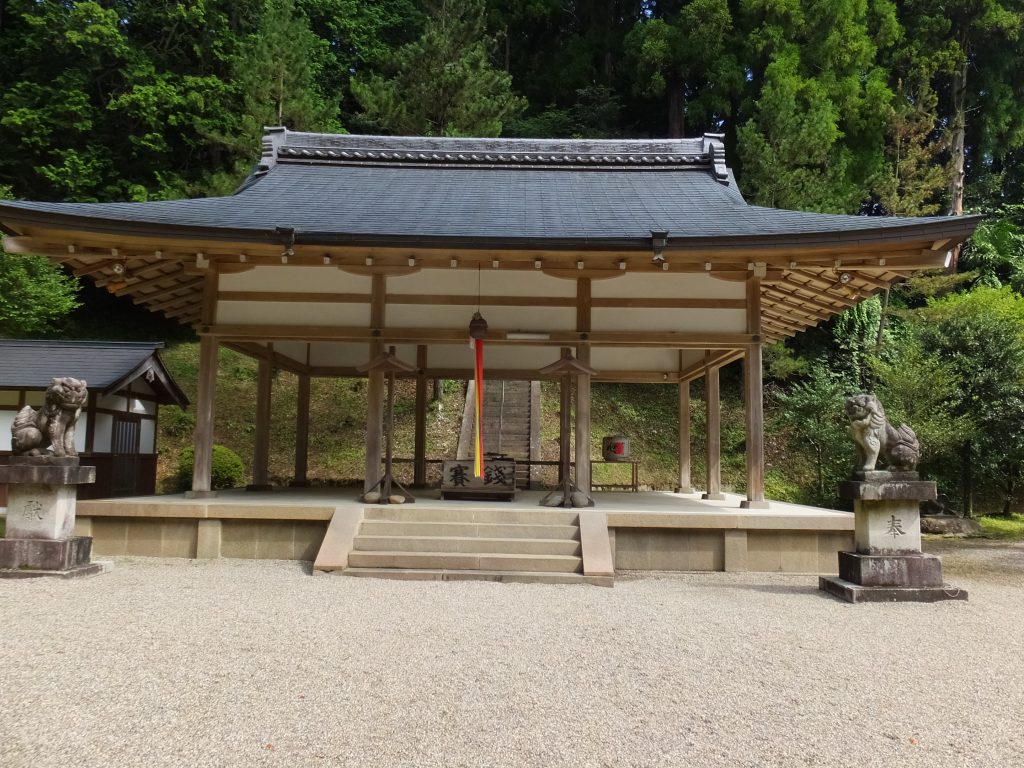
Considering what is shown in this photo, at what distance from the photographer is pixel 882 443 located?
6.32 m

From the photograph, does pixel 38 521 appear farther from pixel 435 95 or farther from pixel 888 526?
pixel 435 95

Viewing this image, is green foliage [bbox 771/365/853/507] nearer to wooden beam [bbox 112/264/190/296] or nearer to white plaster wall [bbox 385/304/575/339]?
white plaster wall [bbox 385/304/575/339]

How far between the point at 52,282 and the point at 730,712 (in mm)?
18245

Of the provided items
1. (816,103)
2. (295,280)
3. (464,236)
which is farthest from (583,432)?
(816,103)

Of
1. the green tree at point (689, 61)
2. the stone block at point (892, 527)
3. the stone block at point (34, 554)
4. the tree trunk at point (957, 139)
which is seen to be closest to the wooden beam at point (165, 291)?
the stone block at point (34, 554)

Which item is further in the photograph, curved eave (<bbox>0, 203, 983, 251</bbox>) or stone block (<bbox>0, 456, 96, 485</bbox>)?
curved eave (<bbox>0, 203, 983, 251</bbox>)

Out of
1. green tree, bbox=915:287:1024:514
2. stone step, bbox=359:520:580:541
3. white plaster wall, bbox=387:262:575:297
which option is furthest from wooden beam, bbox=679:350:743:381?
green tree, bbox=915:287:1024:514

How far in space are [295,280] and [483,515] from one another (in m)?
3.95

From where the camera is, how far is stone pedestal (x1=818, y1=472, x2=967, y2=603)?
6.03 metres

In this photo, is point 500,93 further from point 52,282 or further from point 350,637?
point 350,637

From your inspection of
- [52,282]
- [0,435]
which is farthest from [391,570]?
[52,282]

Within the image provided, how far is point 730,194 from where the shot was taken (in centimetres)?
1020

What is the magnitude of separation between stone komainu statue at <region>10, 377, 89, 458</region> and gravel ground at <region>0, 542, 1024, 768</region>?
4.26 ft

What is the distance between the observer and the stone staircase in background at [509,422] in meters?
15.9
